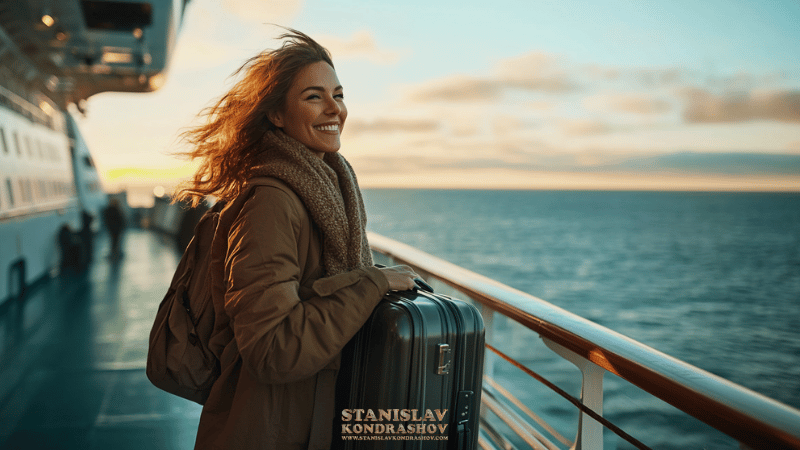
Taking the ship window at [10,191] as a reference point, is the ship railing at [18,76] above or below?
above

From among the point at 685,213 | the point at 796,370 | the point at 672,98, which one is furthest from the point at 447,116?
the point at 796,370

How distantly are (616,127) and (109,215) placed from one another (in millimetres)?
93958

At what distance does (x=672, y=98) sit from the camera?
92.6m

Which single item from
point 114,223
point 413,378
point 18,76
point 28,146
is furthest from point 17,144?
point 413,378

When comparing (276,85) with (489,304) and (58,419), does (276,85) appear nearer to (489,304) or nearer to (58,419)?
(489,304)

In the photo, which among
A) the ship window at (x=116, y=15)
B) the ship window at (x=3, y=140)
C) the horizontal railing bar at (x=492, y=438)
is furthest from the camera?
the ship window at (x=116, y=15)

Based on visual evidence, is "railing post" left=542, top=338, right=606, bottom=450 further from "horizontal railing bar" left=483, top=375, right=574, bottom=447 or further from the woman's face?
the woman's face

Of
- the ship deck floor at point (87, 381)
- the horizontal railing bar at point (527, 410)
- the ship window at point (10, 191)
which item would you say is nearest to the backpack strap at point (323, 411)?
the horizontal railing bar at point (527, 410)

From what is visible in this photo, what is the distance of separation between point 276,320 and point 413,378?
36 cm

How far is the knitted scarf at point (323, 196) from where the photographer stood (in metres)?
1.43

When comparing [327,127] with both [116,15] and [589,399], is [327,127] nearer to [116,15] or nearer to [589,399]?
[589,399]

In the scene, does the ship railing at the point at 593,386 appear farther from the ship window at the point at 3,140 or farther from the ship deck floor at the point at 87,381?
the ship window at the point at 3,140

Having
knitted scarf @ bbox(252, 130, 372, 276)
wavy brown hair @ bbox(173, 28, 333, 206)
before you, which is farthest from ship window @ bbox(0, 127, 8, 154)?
knitted scarf @ bbox(252, 130, 372, 276)

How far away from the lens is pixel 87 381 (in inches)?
157
